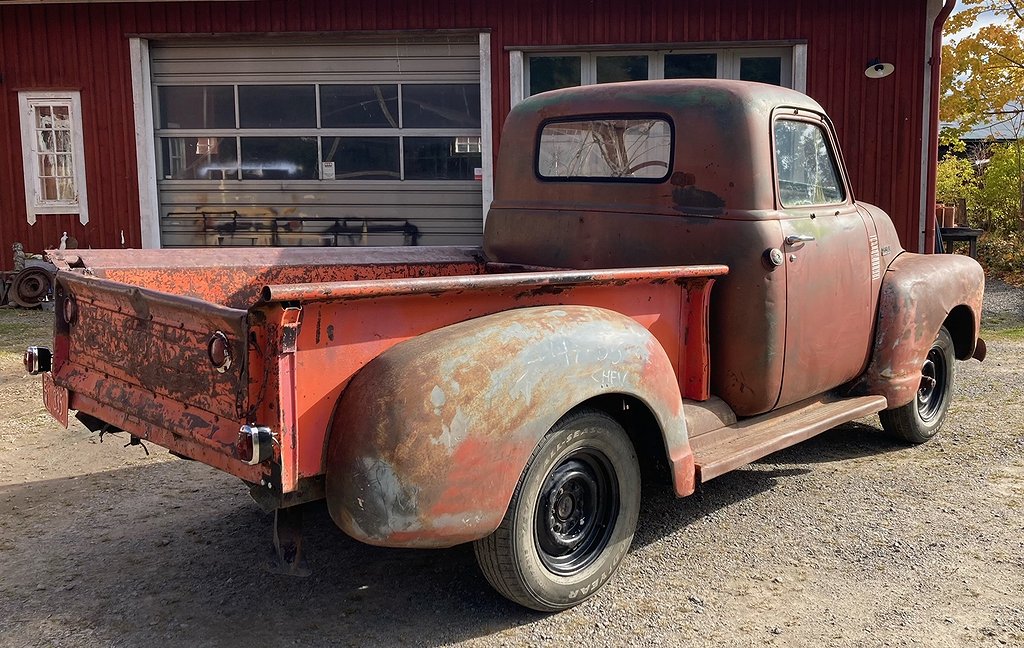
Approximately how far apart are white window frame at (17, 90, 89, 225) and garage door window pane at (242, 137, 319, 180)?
6.32 feet

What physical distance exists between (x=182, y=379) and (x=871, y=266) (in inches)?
131

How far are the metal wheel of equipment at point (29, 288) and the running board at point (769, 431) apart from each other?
908 centimetres

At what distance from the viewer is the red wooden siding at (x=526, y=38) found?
9898 mm

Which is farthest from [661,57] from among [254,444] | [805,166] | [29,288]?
[254,444]

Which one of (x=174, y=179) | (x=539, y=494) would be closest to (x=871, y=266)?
(x=539, y=494)

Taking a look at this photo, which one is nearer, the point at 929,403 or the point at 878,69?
the point at 929,403

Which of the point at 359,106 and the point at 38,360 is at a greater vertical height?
the point at 359,106

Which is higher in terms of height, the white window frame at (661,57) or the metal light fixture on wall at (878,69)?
the white window frame at (661,57)

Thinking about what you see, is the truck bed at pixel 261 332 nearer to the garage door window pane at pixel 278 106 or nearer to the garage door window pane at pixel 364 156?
the garage door window pane at pixel 364 156

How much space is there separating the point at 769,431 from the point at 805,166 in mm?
1318

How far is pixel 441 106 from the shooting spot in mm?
10508

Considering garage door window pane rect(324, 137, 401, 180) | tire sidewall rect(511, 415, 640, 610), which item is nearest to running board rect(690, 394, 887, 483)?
tire sidewall rect(511, 415, 640, 610)

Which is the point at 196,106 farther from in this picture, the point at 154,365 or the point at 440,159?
the point at 154,365

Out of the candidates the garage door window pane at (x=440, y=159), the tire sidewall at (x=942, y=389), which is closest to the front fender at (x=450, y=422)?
the tire sidewall at (x=942, y=389)
